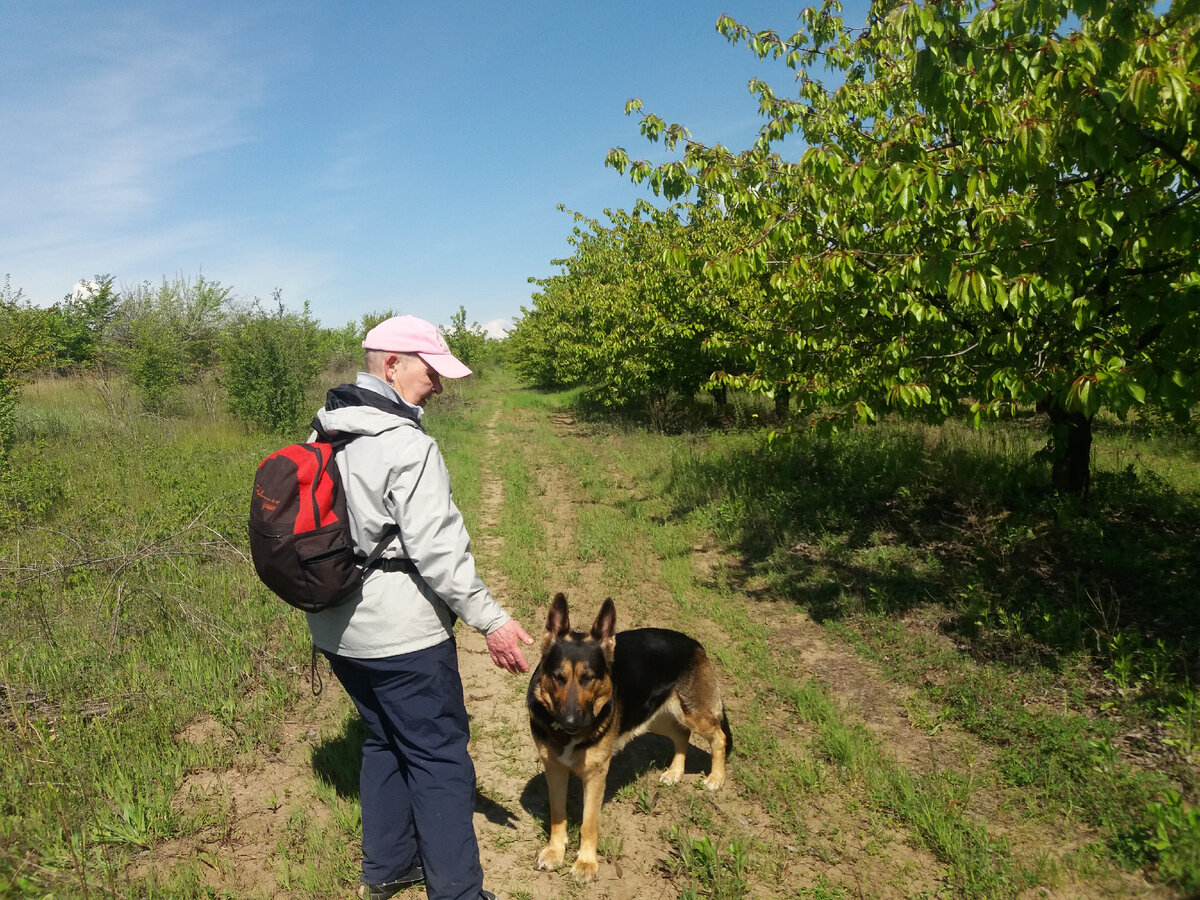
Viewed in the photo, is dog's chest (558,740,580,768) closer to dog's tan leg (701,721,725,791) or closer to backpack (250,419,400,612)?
dog's tan leg (701,721,725,791)

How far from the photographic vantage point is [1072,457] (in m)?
7.06

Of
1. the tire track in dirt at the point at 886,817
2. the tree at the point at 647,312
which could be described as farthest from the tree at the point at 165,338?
the tire track in dirt at the point at 886,817

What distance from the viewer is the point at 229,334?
16062mm

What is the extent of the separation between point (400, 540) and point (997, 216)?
3848 millimetres

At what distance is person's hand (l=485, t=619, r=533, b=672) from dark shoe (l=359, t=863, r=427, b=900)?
1.12 meters

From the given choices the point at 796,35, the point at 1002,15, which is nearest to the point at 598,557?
the point at 1002,15

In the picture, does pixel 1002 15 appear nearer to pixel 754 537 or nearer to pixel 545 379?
pixel 754 537

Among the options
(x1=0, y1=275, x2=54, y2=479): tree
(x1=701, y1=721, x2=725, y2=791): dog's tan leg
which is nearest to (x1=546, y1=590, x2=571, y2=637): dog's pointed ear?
(x1=701, y1=721, x2=725, y2=791): dog's tan leg

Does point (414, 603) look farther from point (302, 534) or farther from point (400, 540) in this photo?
point (302, 534)

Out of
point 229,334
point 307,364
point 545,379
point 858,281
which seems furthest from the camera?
point 545,379

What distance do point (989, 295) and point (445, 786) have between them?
396 centimetres

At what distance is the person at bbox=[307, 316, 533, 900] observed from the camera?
97.6 inches

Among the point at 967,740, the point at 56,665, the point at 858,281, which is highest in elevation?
the point at 858,281

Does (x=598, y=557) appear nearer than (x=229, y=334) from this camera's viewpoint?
Yes
